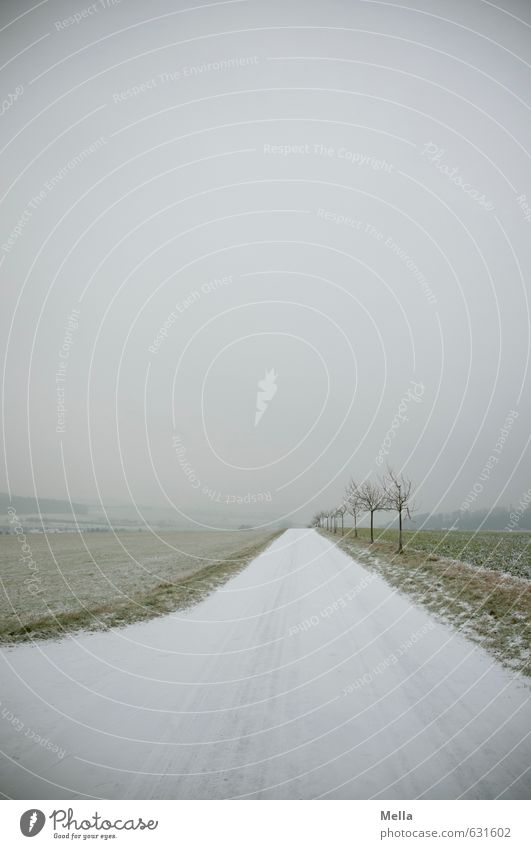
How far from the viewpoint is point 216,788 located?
5.30 meters

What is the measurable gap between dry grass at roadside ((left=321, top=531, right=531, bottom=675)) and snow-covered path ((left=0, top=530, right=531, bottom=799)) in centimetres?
65

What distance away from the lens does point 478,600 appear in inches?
549

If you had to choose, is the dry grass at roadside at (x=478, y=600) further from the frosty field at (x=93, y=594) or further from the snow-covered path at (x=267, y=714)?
the frosty field at (x=93, y=594)

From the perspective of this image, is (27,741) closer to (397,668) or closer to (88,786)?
(88,786)

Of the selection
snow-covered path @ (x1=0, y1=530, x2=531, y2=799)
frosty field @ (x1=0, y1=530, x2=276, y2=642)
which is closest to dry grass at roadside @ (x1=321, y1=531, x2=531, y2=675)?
snow-covered path @ (x1=0, y1=530, x2=531, y2=799)

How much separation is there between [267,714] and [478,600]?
944 cm

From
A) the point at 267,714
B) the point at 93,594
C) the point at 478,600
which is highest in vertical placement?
the point at 478,600

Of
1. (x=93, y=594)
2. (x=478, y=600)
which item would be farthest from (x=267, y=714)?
(x=93, y=594)

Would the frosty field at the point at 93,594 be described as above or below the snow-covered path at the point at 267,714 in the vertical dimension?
below

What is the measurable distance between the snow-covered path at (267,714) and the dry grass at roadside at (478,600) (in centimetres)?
65

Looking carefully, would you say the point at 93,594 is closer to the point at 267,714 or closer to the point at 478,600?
the point at 267,714

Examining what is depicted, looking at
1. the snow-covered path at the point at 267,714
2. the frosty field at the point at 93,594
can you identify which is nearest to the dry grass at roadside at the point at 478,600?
the snow-covered path at the point at 267,714

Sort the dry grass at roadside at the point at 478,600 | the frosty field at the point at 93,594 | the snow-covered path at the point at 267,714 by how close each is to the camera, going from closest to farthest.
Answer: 1. the snow-covered path at the point at 267,714
2. the dry grass at roadside at the point at 478,600
3. the frosty field at the point at 93,594

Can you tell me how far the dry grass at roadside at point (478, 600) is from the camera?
10070mm
